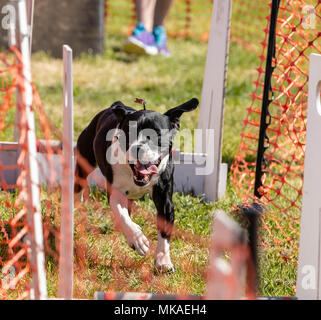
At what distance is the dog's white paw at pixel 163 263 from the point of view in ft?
11.9

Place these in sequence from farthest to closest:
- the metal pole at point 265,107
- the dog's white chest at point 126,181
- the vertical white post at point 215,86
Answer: the vertical white post at point 215,86, the metal pole at point 265,107, the dog's white chest at point 126,181

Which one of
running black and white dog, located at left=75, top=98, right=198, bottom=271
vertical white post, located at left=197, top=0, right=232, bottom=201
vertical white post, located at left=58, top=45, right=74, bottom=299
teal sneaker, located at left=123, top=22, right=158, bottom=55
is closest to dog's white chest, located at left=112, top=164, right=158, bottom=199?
running black and white dog, located at left=75, top=98, right=198, bottom=271

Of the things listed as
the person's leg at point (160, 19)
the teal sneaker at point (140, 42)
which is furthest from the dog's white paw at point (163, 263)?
the person's leg at point (160, 19)

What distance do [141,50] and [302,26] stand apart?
146 inches

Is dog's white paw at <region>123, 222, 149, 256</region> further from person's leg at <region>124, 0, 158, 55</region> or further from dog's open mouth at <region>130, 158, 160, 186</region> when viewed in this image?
person's leg at <region>124, 0, 158, 55</region>

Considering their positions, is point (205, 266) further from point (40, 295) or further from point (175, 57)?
point (175, 57)

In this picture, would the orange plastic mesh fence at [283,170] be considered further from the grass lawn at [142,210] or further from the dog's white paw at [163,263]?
the dog's white paw at [163,263]

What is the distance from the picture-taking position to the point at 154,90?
7289 millimetres

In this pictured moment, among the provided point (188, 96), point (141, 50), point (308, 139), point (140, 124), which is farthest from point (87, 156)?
point (141, 50)

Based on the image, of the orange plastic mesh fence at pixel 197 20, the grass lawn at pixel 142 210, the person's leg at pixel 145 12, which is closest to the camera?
the grass lawn at pixel 142 210

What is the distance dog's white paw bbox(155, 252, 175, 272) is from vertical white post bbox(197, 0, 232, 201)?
1.22 m

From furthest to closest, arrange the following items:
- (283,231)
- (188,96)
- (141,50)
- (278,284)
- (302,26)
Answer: (141,50), (188,96), (302,26), (283,231), (278,284)

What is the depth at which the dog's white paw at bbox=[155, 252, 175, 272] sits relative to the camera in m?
3.63

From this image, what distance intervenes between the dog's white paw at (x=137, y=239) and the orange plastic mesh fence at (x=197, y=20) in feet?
20.6
